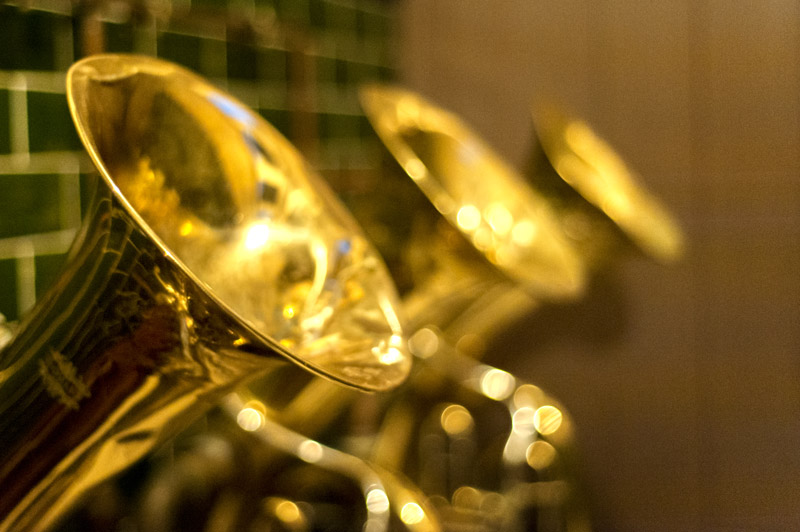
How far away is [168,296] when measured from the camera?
1.71ft

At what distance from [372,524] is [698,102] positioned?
139 cm

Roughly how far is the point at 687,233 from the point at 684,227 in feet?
0.05

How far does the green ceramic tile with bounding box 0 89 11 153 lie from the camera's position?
0.89m

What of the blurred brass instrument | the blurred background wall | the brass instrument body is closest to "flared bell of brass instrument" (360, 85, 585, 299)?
the blurred brass instrument

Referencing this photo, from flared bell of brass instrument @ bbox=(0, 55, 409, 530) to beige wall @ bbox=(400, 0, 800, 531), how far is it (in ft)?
4.02

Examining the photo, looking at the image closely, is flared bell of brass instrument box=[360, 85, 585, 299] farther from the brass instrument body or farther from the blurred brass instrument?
the brass instrument body

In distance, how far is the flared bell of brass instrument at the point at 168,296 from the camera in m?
0.53

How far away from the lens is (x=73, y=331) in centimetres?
55

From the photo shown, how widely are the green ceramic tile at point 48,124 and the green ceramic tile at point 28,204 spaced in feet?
0.12

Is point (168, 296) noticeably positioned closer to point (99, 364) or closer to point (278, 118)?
point (99, 364)

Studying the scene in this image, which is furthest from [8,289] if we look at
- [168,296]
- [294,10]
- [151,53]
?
[294,10]

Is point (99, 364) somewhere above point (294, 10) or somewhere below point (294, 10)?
below

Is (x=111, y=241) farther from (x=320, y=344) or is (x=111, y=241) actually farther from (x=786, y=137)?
(x=786, y=137)

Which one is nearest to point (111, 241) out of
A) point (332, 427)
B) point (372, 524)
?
point (372, 524)
